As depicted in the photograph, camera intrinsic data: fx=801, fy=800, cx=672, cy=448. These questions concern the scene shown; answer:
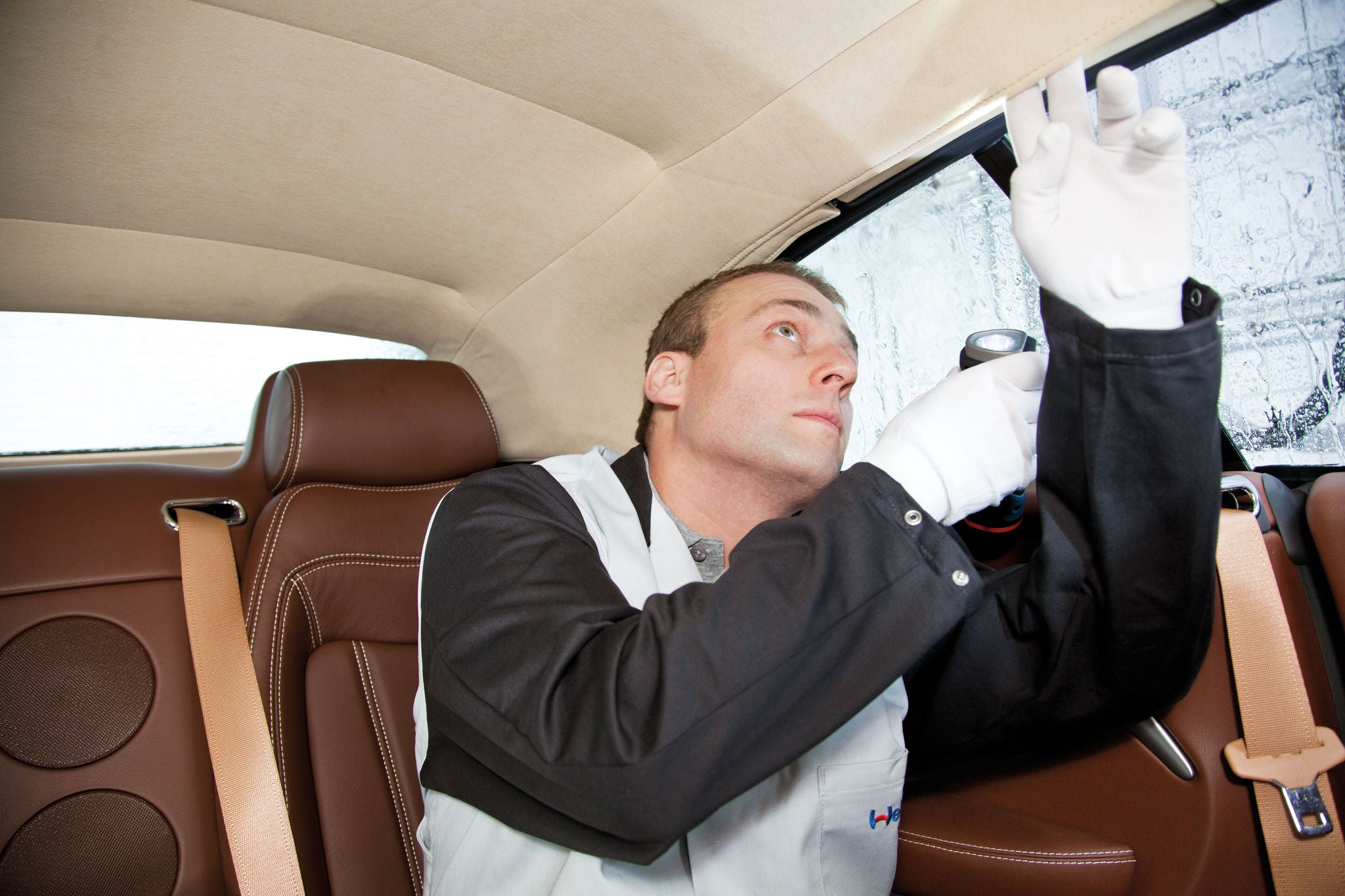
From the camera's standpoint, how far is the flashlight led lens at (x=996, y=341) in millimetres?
1272

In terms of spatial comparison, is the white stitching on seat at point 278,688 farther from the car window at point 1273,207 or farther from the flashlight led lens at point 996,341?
the car window at point 1273,207

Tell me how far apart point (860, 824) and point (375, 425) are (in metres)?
1.23

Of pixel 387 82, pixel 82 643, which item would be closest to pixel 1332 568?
pixel 387 82

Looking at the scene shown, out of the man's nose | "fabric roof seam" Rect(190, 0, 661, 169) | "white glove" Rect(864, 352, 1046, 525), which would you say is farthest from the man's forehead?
"white glove" Rect(864, 352, 1046, 525)

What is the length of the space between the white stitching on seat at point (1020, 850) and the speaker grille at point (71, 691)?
131cm

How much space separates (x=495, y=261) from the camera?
6.69 ft

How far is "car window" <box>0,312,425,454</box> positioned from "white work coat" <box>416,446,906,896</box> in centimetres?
123

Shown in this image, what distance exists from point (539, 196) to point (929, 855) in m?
1.50

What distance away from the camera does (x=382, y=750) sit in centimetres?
149

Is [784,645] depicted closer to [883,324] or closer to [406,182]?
[883,324]

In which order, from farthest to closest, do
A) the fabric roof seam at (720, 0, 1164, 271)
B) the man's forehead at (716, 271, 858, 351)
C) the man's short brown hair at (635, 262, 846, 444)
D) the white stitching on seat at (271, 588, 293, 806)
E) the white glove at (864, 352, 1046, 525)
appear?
the man's short brown hair at (635, 262, 846, 444) < the man's forehead at (716, 271, 858, 351) < the white stitching on seat at (271, 588, 293, 806) < the fabric roof seam at (720, 0, 1164, 271) < the white glove at (864, 352, 1046, 525)

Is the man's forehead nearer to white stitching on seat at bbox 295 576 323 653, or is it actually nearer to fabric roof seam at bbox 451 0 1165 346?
fabric roof seam at bbox 451 0 1165 346

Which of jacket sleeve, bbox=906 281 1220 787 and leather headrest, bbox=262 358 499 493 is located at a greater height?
leather headrest, bbox=262 358 499 493

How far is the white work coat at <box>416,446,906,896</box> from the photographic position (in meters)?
1.04
